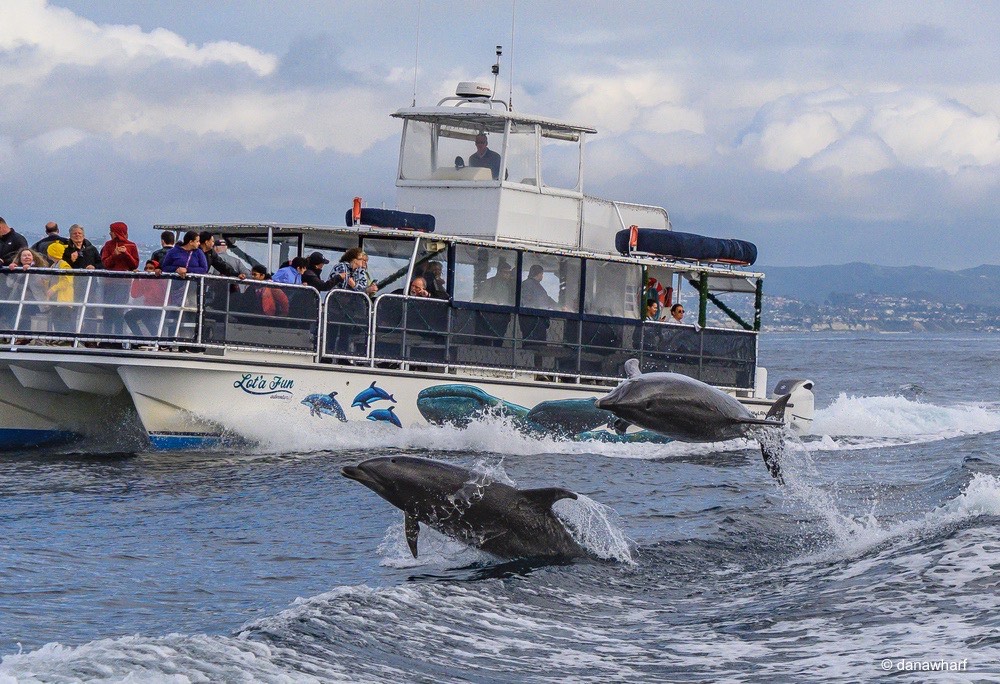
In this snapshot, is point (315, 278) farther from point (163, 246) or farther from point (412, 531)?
point (412, 531)

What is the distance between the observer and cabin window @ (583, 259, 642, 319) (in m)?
21.3

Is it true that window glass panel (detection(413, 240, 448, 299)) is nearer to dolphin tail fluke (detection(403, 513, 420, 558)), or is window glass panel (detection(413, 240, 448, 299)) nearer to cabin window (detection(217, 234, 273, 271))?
cabin window (detection(217, 234, 273, 271))

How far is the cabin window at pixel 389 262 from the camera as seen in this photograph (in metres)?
20.8

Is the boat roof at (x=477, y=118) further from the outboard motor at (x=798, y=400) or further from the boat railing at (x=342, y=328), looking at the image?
the outboard motor at (x=798, y=400)

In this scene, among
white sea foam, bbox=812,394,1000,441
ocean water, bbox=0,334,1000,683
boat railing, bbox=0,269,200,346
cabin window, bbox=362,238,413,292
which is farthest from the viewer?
white sea foam, bbox=812,394,1000,441

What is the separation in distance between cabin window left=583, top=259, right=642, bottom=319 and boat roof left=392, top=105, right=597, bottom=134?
301 cm

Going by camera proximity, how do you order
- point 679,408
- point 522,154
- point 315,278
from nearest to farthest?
point 679,408 → point 315,278 → point 522,154

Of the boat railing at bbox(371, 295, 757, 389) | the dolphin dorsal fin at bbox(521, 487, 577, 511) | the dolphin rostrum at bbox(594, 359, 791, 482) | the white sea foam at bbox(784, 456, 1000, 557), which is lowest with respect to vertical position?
the white sea foam at bbox(784, 456, 1000, 557)

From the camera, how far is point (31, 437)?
19859 mm

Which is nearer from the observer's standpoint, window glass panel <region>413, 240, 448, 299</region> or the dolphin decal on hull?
the dolphin decal on hull

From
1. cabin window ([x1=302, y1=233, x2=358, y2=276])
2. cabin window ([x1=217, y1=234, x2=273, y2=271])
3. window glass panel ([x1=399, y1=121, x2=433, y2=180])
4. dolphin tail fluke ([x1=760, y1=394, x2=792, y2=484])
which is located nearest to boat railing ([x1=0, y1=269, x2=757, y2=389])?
cabin window ([x1=302, y1=233, x2=358, y2=276])

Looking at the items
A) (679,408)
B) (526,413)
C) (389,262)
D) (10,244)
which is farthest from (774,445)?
(10,244)

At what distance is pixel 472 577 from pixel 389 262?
34.9ft

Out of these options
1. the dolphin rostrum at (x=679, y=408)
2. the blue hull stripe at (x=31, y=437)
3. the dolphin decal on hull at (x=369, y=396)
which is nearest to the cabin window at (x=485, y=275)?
the dolphin decal on hull at (x=369, y=396)
